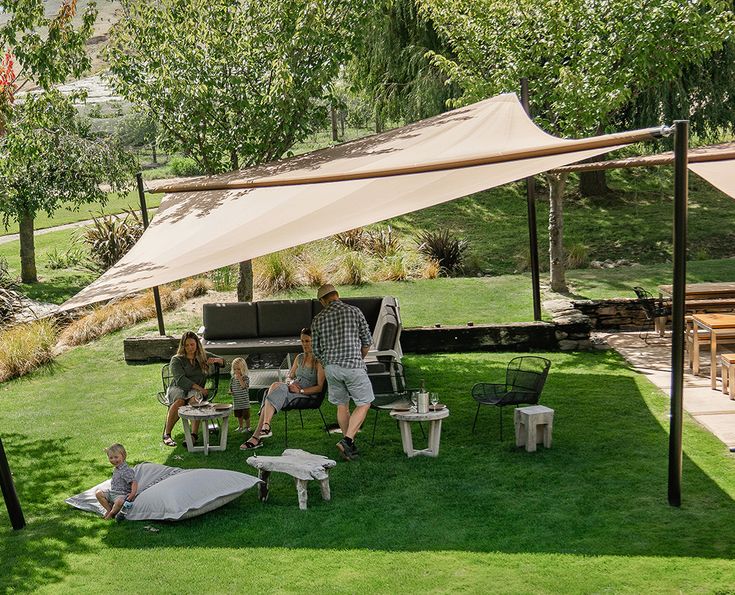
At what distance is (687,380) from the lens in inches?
398

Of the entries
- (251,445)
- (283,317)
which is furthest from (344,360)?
(283,317)

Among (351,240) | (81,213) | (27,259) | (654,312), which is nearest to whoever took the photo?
(654,312)

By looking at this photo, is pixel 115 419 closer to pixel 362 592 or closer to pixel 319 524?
pixel 319 524

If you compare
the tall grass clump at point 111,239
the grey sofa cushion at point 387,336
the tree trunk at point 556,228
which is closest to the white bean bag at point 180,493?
the grey sofa cushion at point 387,336

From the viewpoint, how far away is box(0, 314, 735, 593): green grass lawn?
5816mm

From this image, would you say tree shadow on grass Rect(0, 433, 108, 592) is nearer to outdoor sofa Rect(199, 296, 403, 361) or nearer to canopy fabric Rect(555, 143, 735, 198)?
outdoor sofa Rect(199, 296, 403, 361)

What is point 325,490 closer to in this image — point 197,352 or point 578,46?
point 197,352

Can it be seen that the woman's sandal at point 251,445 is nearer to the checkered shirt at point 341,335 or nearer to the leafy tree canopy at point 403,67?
the checkered shirt at point 341,335

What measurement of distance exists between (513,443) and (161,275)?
3.39 meters

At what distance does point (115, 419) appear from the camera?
10.1m

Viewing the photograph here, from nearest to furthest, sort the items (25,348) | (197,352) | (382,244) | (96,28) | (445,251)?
(197,352), (25,348), (445,251), (382,244), (96,28)

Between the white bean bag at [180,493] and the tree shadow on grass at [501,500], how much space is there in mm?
115

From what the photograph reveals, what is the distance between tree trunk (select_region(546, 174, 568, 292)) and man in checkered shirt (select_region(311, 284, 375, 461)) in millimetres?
6640

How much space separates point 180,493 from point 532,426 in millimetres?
2988
